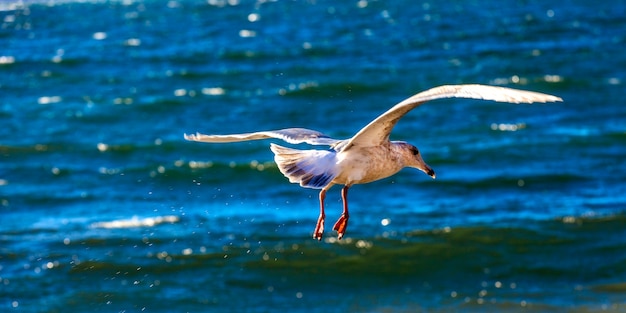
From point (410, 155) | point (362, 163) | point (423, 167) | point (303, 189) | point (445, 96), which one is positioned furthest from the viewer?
point (303, 189)

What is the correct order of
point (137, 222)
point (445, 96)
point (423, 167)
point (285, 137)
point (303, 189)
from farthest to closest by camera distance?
point (303, 189) → point (137, 222) → point (423, 167) → point (285, 137) → point (445, 96)

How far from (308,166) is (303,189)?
7746 mm

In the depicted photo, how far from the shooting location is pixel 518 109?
17.7 m

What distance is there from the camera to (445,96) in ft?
15.0

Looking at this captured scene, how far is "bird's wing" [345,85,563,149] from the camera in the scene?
14.3ft

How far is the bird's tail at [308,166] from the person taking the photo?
214 inches

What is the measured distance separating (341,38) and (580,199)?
15.8 m

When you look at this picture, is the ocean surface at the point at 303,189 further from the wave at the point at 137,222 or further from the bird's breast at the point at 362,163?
the bird's breast at the point at 362,163

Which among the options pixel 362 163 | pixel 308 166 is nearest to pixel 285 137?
pixel 308 166

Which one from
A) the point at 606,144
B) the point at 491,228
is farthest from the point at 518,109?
the point at 491,228

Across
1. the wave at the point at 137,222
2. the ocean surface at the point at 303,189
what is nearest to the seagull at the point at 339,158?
the ocean surface at the point at 303,189

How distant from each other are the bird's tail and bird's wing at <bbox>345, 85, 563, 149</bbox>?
0.53ft

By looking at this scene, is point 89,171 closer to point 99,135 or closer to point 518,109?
point 99,135

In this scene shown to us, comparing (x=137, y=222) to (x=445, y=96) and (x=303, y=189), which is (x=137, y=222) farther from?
(x=445, y=96)
